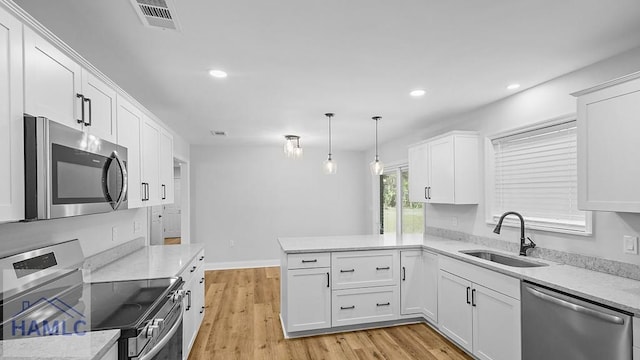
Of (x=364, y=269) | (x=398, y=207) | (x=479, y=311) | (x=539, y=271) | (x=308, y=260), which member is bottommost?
(x=479, y=311)

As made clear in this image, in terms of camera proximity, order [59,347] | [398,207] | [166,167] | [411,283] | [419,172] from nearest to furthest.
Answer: [59,347] → [166,167] → [411,283] → [419,172] → [398,207]

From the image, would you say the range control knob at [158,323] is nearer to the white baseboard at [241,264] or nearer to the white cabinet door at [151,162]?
the white cabinet door at [151,162]

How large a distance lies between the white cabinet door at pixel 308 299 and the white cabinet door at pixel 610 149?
7.32 feet

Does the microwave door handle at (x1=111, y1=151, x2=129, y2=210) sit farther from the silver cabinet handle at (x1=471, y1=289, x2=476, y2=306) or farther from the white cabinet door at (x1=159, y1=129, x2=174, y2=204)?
the silver cabinet handle at (x1=471, y1=289, x2=476, y2=306)

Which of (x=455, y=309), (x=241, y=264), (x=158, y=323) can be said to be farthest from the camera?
(x=241, y=264)

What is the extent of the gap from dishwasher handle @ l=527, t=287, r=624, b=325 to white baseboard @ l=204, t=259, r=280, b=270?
4.97 m

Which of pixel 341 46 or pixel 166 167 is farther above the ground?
pixel 341 46

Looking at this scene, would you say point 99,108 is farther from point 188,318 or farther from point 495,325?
point 495,325

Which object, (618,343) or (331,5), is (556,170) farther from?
(331,5)

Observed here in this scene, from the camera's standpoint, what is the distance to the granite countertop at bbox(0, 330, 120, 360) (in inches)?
43.5

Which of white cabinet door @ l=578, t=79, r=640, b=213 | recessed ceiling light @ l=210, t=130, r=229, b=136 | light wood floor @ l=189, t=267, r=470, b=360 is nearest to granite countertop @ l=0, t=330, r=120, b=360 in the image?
light wood floor @ l=189, t=267, r=470, b=360

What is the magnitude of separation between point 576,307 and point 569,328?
0.15 meters

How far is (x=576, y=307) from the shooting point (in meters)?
1.88

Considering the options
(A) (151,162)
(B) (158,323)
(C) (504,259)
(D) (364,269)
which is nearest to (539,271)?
(C) (504,259)
